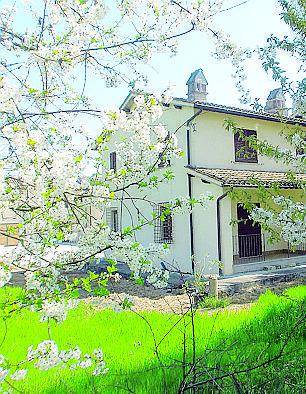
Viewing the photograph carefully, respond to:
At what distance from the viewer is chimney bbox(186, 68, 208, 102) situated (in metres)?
17.4

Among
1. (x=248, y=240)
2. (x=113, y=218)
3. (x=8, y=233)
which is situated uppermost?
(x=113, y=218)

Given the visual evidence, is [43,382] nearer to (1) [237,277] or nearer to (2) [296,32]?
(2) [296,32]

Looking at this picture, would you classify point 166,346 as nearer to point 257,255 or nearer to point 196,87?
point 257,255

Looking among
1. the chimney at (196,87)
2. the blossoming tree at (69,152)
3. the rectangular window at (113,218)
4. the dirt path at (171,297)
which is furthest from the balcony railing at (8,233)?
the chimney at (196,87)

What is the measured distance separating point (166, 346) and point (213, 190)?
8218 mm

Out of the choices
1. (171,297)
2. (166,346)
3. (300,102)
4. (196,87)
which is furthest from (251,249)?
(300,102)

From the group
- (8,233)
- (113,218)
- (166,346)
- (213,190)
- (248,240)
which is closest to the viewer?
(8,233)

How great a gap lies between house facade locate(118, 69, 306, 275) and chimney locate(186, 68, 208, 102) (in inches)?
115

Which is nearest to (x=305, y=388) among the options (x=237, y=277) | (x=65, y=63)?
(x=65, y=63)

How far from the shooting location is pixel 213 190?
13.2 meters

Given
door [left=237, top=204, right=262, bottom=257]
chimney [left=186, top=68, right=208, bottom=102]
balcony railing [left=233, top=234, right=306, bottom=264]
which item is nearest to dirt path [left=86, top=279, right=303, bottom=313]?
balcony railing [left=233, top=234, right=306, bottom=264]

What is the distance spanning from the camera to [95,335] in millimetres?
6145

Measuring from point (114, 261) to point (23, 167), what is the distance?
2.48 ft

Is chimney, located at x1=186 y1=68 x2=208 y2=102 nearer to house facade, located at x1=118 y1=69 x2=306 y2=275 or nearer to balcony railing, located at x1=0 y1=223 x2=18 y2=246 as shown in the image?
house facade, located at x1=118 y1=69 x2=306 y2=275
